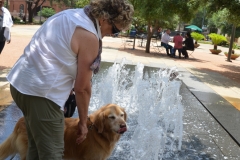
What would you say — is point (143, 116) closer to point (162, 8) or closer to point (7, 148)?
point (7, 148)

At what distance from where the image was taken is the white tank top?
6.81ft

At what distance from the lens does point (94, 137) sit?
3.05 metres

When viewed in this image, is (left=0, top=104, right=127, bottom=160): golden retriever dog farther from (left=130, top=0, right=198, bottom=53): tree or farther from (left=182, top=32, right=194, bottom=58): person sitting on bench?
(left=182, top=32, right=194, bottom=58): person sitting on bench

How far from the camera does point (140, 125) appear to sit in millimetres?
5344

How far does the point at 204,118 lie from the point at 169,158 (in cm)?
238

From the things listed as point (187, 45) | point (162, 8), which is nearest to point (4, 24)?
point (162, 8)

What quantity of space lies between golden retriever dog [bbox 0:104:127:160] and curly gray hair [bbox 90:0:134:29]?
3.50 ft

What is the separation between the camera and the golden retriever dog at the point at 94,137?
2939mm

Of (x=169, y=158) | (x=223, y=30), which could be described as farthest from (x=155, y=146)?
(x=223, y=30)

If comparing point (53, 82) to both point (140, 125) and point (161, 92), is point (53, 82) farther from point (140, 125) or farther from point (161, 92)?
point (161, 92)

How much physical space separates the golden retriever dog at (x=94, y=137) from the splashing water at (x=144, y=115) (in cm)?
118

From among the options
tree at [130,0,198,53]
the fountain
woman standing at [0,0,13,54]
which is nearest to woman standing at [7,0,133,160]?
the fountain

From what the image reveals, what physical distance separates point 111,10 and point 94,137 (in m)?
1.34

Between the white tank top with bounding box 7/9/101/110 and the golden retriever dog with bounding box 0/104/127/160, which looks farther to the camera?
the golden retriever dog with bounding box 0/104/127/160
